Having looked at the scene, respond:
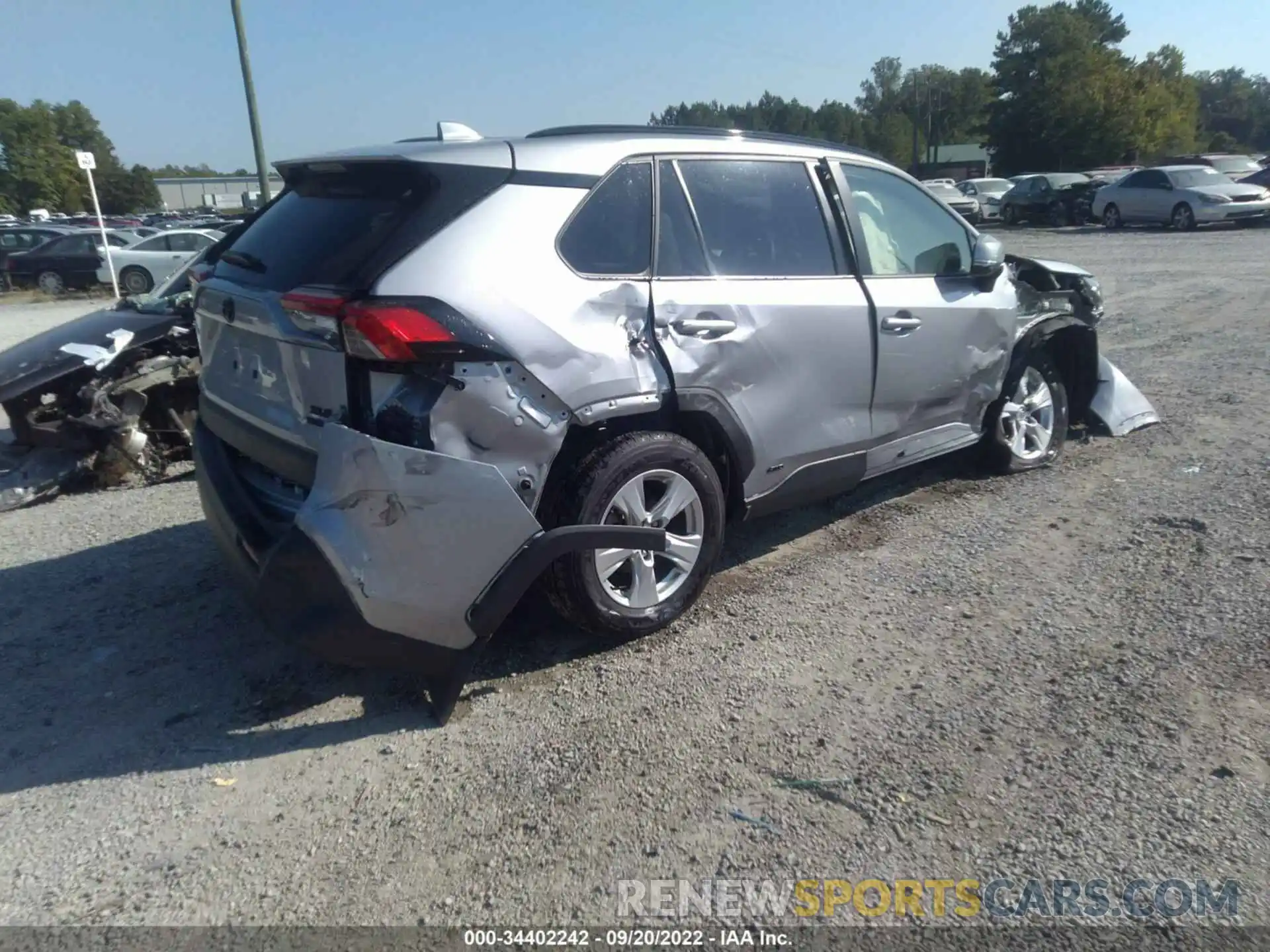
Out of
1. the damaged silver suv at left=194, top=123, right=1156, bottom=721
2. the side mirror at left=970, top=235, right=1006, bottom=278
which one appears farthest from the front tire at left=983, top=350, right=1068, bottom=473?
the damaged silver suv at left=194, top=123, right=1156, bottom=721

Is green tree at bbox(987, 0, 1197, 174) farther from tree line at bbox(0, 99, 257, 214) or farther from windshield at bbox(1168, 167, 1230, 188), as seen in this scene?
tree line at bbox(0, 99, 257, 214)

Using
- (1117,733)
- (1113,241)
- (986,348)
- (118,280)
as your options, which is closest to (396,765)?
(1117,733)

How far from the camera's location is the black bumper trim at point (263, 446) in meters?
3.36

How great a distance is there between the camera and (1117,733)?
3152 millimetres

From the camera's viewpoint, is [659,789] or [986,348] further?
[986,348]

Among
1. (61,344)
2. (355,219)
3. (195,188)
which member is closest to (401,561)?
(355,219)

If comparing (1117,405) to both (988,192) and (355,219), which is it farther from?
(988,192)

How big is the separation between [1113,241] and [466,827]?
24.9 metres

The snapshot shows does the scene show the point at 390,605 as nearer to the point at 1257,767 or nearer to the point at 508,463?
the point at 508,463

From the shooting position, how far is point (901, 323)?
4.54 m

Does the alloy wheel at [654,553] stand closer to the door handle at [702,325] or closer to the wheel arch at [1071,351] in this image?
the door handle at [702,325]

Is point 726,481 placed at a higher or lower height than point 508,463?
lower

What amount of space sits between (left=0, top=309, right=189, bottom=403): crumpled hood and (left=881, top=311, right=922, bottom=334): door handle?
15.2 ft

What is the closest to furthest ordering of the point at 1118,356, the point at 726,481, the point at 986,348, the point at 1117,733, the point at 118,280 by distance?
the point at 1117,733 → the point at 726,481 → the point at 986,348 → the point at 1118,356 → the point at 118,280
